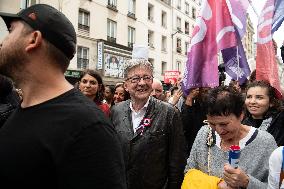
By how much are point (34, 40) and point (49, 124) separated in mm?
377

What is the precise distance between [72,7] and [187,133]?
17.8 metres

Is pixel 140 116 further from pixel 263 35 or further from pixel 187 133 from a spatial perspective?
pixel 263 35

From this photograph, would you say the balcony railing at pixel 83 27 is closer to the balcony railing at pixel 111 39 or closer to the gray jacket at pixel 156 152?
the balcony railing at pixel 111 39

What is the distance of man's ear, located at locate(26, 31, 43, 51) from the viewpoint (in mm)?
1649

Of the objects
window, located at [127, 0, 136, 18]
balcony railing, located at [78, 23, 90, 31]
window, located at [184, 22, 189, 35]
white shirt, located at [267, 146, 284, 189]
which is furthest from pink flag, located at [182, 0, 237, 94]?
window, located at [184, 22, 189, 35]

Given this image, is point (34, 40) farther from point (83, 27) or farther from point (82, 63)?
point (83, 27)

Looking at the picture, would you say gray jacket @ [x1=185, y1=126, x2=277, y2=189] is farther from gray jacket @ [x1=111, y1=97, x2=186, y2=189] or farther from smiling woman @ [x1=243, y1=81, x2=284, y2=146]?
smiling woman @ [x1=243, y1=81, x2=284, y2=146]

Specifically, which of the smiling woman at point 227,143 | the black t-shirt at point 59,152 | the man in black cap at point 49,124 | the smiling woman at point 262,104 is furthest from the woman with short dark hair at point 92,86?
the black t-shirt at point 59,152

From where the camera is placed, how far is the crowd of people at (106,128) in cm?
149

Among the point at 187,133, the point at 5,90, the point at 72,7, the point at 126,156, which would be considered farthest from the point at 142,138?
the point at 72,7

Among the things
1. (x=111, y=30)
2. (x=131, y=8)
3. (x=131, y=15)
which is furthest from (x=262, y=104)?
(x=131, y=8)

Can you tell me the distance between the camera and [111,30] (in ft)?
83.3

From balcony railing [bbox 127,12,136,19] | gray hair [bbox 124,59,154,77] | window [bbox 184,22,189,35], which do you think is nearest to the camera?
gray hair [bbox 124,59,154,77]

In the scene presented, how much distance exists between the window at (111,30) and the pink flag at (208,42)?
67.1ft
